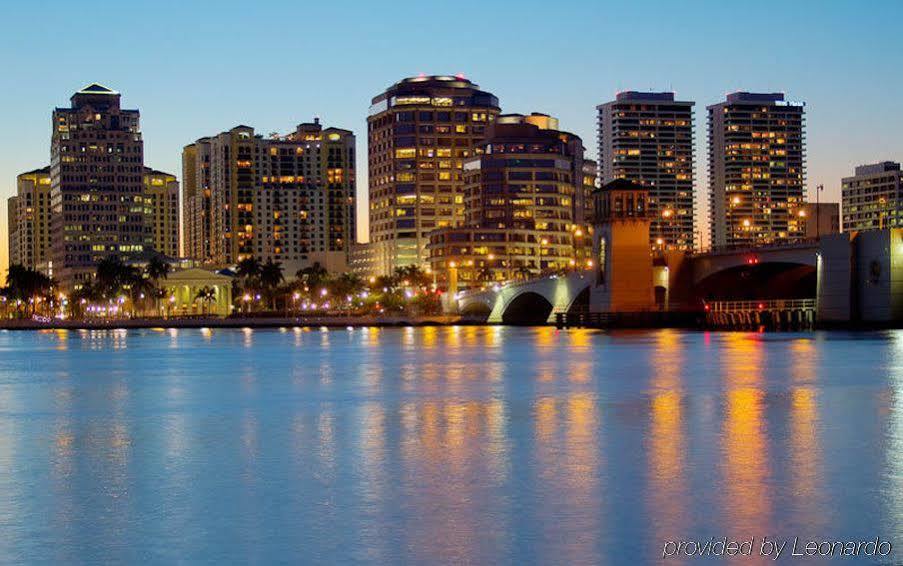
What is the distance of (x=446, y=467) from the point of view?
29.2 m

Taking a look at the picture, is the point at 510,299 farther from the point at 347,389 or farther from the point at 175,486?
the point at 175,486

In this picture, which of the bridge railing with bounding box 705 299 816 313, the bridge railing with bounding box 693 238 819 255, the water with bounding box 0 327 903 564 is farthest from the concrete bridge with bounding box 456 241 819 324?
the water with bounding box 0 327 903 564

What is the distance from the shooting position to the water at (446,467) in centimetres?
2131

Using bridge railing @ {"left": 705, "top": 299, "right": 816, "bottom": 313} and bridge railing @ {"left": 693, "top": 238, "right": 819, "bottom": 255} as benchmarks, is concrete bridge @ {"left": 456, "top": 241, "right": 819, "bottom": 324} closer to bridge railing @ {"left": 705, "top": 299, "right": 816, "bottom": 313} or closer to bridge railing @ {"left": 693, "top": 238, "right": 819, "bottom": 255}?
bridge railing @ {"left": 693, "top": 238, "right": 819, "bottom": 255}

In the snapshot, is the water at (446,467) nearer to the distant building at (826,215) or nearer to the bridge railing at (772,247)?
the bridge railing at (772,247)

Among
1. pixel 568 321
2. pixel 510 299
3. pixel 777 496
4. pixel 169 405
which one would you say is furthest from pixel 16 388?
pixel 510 299

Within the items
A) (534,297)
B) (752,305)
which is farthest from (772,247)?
(534,297)

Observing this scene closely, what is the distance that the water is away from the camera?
21.3m

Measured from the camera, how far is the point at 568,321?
159250 mm

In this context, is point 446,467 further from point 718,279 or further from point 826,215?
point 718,279

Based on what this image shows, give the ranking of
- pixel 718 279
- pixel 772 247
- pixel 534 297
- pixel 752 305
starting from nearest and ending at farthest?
pixel 772 247 < pixel 752 305 < pixel 718 279 < pixel 534 297

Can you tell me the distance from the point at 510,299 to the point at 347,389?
412 ft

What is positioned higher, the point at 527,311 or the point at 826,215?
the point at 826,215

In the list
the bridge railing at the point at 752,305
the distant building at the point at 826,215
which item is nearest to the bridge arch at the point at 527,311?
the bridge railing at the point at 752,305
